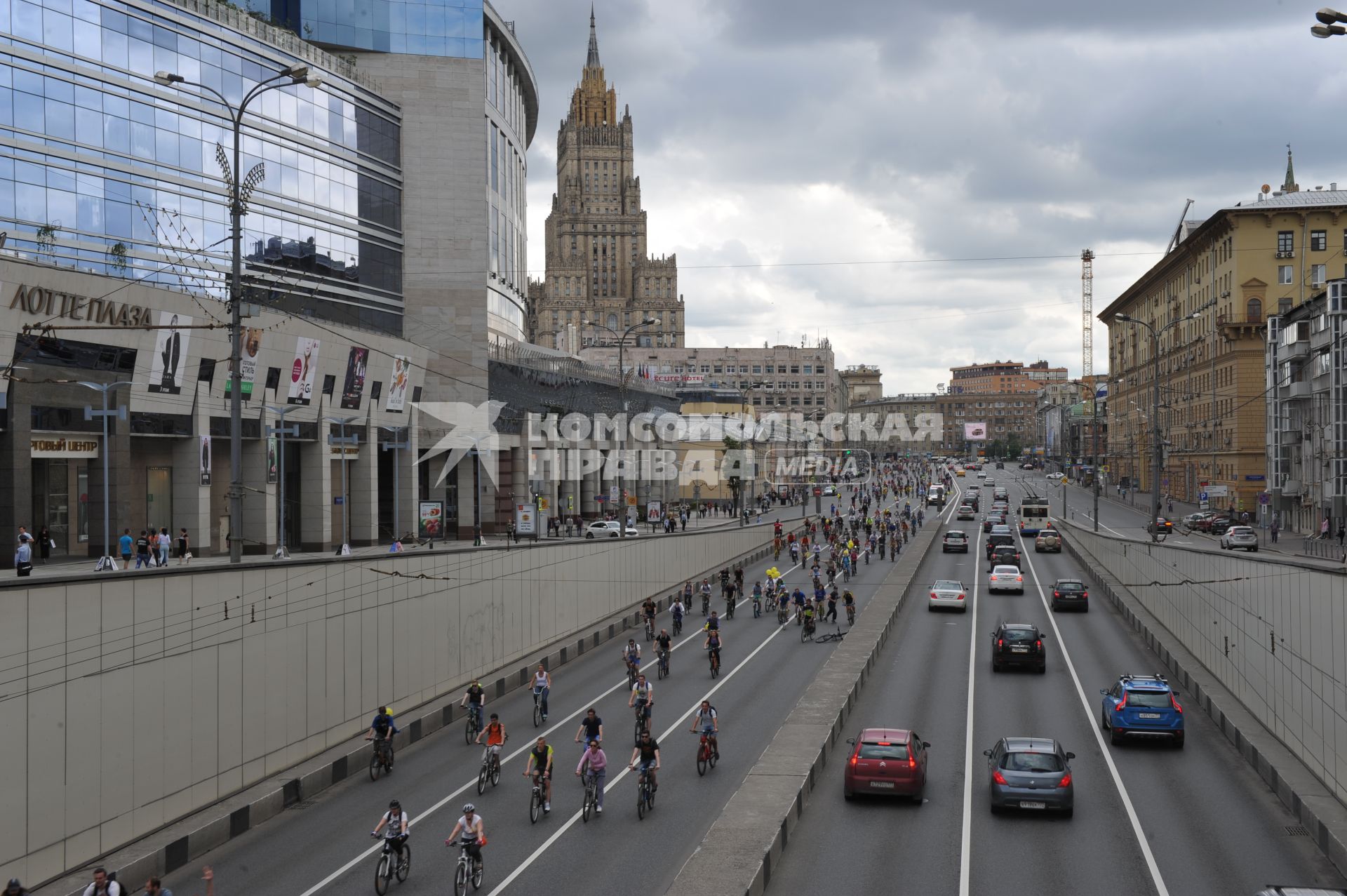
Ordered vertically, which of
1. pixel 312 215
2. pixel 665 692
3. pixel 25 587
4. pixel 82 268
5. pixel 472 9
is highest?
pixel 472 9

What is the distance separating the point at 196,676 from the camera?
64.3 ft

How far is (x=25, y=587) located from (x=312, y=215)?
42.9 meters

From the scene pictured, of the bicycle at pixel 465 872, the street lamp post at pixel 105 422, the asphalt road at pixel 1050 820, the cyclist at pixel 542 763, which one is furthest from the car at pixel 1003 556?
the bicycle at pixel 465 872

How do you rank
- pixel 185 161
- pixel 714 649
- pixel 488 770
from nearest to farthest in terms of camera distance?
1. pixel 488 770
2. pixel 714 649
3. pixel 185 161

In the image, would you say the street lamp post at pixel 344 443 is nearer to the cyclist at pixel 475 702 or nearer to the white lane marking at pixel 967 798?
the cyclist at pixel 475 702

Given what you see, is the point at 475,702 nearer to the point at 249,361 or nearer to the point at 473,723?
the point at 473,723

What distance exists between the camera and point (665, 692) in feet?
104

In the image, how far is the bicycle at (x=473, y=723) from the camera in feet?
82.7

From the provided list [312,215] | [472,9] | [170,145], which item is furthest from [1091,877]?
[472,9]

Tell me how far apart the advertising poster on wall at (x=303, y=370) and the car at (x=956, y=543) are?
123ft

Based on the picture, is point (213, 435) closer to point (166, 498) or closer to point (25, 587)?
point (166, 498)

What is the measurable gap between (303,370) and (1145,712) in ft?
115

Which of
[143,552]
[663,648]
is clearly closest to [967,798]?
[663,648]

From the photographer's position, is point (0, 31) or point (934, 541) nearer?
point (0, 31)
